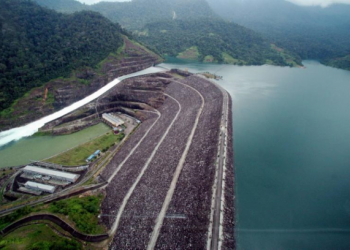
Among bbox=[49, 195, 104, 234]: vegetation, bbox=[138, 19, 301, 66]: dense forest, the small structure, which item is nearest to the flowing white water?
the small structure

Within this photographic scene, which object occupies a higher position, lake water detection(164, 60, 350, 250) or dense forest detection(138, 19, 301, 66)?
dense forest detection(138, 19, 301, 66)

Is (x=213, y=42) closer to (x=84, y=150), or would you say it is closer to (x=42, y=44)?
(x=42, y=44)

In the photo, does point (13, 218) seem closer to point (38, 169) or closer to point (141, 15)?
point (38, 169)

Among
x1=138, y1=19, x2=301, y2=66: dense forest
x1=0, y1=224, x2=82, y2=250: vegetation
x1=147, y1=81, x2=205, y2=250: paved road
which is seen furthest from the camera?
x1=138, y1=19, x2=301, y2=66: dense forest

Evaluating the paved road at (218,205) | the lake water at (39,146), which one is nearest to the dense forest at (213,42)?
the lake water at (39,146)

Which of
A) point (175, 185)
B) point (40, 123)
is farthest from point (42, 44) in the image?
point (175, 185)

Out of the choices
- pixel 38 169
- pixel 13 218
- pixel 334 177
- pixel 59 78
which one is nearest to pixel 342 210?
pixel 334 177

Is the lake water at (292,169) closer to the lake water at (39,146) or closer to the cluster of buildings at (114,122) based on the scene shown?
the cluster of buildings at (114,122)

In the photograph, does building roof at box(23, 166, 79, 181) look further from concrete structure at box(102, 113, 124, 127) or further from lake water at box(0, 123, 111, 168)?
concrete structure at box(102, 113, 124, 127)
